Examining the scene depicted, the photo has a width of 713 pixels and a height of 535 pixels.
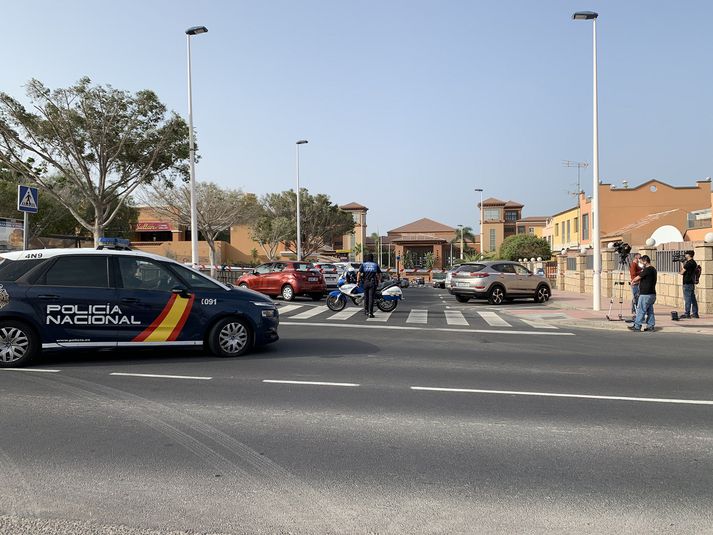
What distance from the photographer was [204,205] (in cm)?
4697

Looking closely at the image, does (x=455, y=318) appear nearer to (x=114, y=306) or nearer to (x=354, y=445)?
(x=114, y=306)

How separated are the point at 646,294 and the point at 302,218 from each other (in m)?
43.4

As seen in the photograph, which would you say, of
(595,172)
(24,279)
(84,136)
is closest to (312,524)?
(24,279)

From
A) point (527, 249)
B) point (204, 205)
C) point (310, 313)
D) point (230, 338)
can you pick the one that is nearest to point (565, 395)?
point (230, 338)

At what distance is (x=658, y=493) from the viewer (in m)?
3.99

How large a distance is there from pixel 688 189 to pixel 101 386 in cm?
5171

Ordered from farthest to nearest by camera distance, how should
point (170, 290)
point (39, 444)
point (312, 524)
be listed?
1. point (170, 290)
2. point (39, 444)
3. point (312, 524)

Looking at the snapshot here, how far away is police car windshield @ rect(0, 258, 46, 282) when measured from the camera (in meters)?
8.46

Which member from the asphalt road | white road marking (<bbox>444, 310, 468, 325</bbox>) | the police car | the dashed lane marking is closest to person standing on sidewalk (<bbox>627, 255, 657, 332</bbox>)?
white road marking (<bbox>444, 310, 468, 325</bbox>)

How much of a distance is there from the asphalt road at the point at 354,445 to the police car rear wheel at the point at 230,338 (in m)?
0.24

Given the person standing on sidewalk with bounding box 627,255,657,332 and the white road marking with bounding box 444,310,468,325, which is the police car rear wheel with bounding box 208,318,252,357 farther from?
the person standing on sidewalk with bounding box 627,255,657,332

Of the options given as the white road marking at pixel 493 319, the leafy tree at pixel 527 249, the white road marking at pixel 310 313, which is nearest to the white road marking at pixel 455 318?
the white road marking at pixel 493 319

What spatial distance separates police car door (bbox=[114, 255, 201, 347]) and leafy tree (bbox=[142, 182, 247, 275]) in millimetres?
37340

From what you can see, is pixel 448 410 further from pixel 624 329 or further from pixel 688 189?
pixel 688 189
